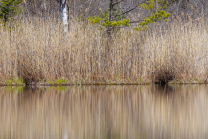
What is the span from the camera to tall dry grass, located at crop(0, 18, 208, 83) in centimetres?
968

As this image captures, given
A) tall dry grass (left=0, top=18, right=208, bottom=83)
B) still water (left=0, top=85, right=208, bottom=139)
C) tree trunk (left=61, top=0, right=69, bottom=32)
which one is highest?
tree trunk (left=61, top=0, right=69, bottom=32)

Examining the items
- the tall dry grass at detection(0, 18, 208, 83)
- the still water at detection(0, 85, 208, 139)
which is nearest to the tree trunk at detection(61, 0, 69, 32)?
the tall dry grass at detection(0, 18, 208, 83)

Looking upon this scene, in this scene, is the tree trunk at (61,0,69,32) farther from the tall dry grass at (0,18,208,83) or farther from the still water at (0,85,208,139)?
the still water at (0,85,208,139)

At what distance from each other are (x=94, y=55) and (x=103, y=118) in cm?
550

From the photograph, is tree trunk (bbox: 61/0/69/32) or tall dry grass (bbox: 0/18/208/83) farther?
tree trunk (bbox: 61/0/69/32)

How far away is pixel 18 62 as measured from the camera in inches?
391

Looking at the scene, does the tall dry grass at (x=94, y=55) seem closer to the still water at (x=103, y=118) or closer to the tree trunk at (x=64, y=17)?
the tree trunk at (x=64, y=17)

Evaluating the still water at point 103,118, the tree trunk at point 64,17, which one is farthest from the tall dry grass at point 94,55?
the still water at point 103,118

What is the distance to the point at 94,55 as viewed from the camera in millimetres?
9898

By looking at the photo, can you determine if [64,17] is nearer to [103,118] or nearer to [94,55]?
[94,55]

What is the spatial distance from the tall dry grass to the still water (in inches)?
125

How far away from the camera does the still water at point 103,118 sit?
3.52 metres

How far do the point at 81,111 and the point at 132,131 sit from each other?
156cm

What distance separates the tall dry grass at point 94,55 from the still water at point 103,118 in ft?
10.4
